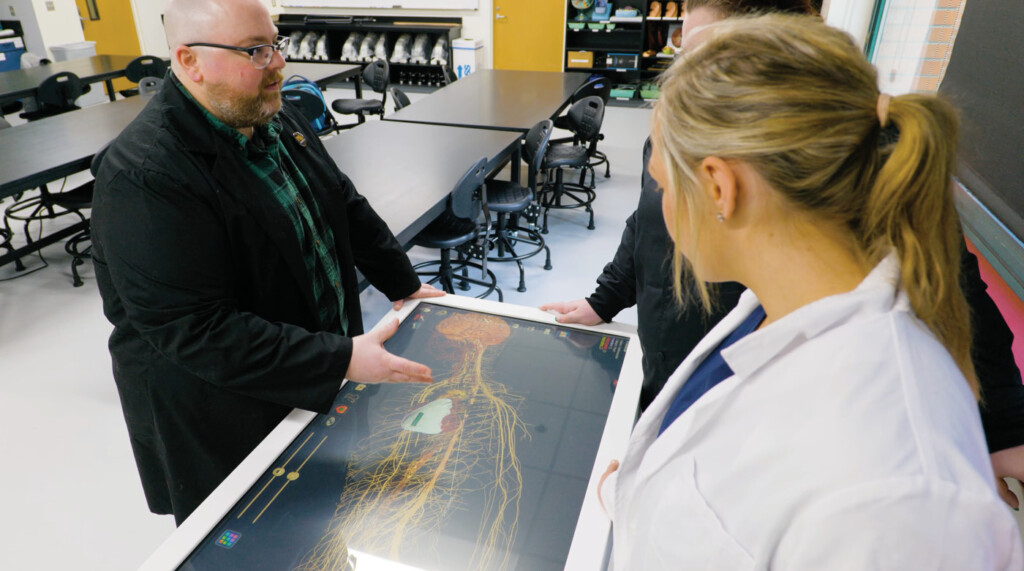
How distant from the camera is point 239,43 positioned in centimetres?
137

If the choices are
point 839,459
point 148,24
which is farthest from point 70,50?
point 839,459

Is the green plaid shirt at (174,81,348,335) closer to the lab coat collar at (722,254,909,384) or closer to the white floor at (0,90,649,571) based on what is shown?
the lab coat collar at (722,254,909,384)

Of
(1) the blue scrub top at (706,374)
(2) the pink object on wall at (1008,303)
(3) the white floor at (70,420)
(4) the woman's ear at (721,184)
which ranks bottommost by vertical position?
(3) the white floor at (70,420)

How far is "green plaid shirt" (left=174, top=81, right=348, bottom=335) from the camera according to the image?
1436 mm

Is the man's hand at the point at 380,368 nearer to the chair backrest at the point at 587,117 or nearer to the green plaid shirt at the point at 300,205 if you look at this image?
the green plaid shirt at the point at 300,205

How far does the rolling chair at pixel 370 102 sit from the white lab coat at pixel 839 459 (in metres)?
5.44

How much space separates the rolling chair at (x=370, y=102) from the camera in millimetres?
6047

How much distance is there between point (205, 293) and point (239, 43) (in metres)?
0.56

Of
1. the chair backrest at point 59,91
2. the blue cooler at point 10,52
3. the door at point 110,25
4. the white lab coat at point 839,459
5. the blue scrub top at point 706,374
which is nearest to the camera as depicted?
the white lab coat at point 839,459

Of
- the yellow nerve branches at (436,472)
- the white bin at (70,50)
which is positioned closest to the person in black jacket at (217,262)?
the yellow nerve branches at (436,472)

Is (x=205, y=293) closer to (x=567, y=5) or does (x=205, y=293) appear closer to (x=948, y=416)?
(x=948, y=416)

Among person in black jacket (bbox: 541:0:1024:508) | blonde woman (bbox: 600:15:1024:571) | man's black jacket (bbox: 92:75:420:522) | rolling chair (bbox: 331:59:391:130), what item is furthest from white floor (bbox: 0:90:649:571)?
rolling chair (bbox: 331:59:391:130)

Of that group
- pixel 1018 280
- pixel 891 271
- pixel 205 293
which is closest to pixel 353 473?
pixel 205 293

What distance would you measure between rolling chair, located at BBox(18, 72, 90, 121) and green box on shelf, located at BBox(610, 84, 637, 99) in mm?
6148
